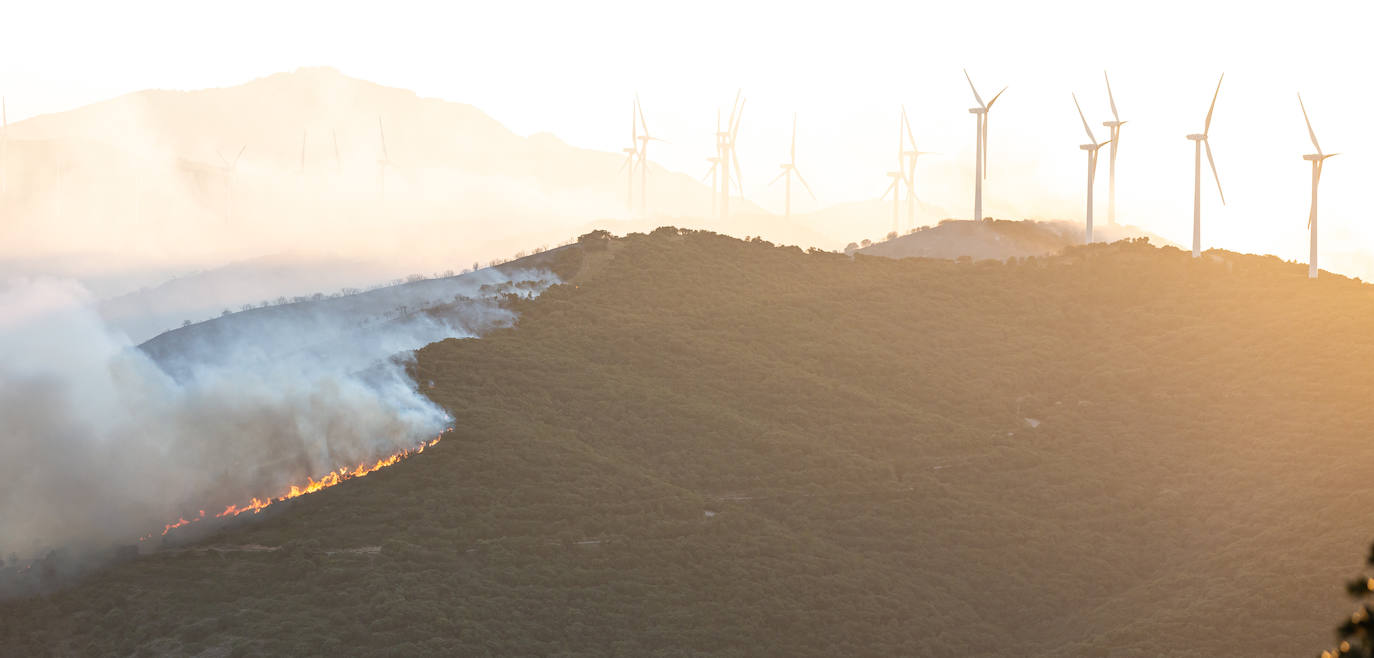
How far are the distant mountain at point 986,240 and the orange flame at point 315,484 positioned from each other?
6570 cm

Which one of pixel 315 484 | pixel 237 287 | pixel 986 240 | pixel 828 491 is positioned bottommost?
pixel 828 491

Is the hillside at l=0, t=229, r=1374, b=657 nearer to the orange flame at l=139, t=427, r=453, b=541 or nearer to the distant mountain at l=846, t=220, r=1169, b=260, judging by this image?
the orange flame at l=139, t=427, r=453, b=541

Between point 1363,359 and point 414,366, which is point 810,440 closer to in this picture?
point 414,366

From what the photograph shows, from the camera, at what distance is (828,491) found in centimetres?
6619

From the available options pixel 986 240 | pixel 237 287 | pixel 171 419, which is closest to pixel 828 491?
pixel 171 419

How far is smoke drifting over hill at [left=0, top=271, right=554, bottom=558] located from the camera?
55844mm

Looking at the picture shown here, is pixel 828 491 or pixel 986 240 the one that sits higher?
pixel 986 240

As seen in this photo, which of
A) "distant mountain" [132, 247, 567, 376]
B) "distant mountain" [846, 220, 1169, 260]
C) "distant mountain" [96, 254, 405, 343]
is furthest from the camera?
"distant mountain" [96, 254, 405, 343]

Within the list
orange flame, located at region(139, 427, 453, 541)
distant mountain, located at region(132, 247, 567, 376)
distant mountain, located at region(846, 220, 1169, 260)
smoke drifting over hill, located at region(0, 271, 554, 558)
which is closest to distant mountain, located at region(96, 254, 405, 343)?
distant mountain, located at region(846, 220, 1169, 260)

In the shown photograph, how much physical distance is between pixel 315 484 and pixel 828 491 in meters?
24.6

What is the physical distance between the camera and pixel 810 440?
71.5m

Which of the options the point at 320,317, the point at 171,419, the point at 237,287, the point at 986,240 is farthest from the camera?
the point at 237,287

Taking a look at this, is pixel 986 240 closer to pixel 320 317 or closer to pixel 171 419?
pixel 320 317

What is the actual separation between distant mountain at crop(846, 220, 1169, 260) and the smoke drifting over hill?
62.5 m
